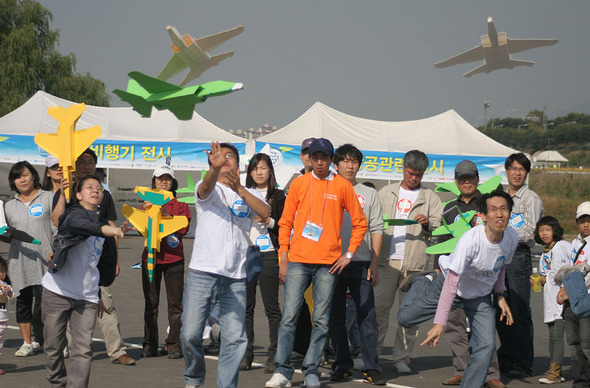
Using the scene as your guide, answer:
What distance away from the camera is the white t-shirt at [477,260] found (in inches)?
213

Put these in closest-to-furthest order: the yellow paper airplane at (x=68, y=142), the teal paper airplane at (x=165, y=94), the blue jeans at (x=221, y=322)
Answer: the teal paper airplane at (x=165, y=94) → the blue jeans at (x=221, y=322) → the yellow paper airplane at (x=68, y=142)

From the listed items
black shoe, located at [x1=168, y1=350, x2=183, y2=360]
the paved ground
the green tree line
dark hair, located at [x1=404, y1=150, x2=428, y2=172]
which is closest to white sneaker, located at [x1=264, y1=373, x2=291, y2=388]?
the paved ground

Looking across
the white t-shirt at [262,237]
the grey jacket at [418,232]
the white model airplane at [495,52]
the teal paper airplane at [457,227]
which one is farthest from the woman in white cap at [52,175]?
the white model airplane at [495,52]

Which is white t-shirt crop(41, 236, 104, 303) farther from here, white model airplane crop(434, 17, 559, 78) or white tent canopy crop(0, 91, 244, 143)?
white tent canopy crop(0, 91, 244, 143)

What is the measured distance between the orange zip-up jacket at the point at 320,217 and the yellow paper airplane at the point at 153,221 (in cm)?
123

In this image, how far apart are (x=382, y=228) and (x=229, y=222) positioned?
1905mm

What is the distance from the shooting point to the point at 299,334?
7078 millimetres

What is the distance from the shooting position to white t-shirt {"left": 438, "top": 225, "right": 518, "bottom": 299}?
5.40 meters

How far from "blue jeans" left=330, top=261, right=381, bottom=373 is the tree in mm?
31010

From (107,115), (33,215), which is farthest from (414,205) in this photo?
(107,115)

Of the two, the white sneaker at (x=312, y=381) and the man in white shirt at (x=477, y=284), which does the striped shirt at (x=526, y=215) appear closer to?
the man in white shirt at (x=477, y=284)

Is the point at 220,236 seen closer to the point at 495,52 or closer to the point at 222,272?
the point at 222,272

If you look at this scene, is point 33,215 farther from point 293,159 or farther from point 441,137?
point 441,137

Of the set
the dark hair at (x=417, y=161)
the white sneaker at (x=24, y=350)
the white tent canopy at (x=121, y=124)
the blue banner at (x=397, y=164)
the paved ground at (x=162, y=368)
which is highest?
the white tent canopy at (x=121, y=124)
